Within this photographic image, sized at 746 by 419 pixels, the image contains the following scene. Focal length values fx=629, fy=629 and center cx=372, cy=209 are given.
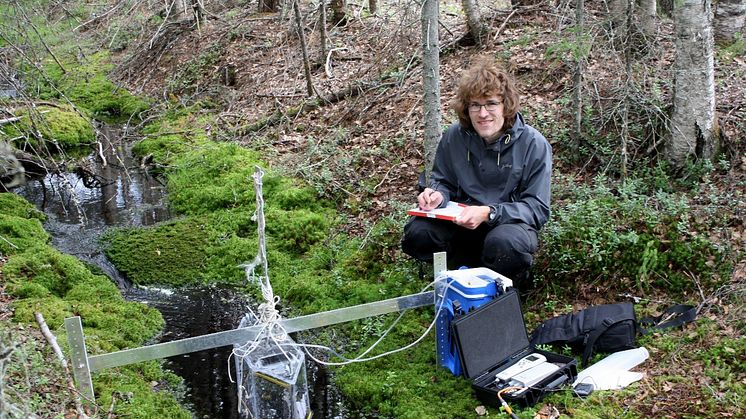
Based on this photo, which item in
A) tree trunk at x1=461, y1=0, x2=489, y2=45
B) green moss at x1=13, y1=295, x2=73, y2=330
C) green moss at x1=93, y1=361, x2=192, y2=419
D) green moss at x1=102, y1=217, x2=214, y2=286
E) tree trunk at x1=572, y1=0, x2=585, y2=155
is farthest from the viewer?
tree trunk at x1=461, y1=0, x2=489, y2=45

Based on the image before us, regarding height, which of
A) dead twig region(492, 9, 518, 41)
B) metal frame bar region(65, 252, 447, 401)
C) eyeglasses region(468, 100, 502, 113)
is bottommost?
metal frame bar region(65, 252, 447, 401)

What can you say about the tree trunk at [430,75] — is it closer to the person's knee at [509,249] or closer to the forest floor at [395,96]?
the forest floor at [395,96]

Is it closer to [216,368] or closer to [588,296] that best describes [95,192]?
[216,368]

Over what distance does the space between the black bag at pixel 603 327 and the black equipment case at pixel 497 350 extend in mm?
219

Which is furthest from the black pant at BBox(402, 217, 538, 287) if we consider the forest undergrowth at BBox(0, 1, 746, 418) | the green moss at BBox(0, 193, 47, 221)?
the green moss at BBox(0, 193, 47, 221)

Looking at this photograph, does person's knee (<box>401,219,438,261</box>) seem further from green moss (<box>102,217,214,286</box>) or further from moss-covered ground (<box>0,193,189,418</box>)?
green moss (<box>102,217,214,286</box>)

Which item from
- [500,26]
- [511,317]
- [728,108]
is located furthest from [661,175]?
[500,26]

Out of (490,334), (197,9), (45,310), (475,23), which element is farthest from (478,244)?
(197,9)

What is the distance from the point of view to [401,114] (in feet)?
23.9

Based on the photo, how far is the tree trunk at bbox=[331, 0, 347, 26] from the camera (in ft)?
35.6

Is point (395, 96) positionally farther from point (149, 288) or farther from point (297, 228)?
point (149, 288)

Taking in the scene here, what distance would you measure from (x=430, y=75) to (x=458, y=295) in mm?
1898

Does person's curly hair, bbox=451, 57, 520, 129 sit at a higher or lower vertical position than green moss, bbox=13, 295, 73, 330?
higher

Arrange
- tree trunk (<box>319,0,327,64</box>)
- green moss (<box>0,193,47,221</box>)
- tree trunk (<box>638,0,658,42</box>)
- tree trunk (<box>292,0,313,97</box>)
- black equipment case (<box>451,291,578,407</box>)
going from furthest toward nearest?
tree trunk (<box>319,0,327,64</box>) → tree trunk (<box>292,0,313,97</box>) → green moss (<box>0,193,47,221</box>) → tree trunk (<box>638,0,658,42</box>) → black equipment case (<box>451,291,578,407</box>)
